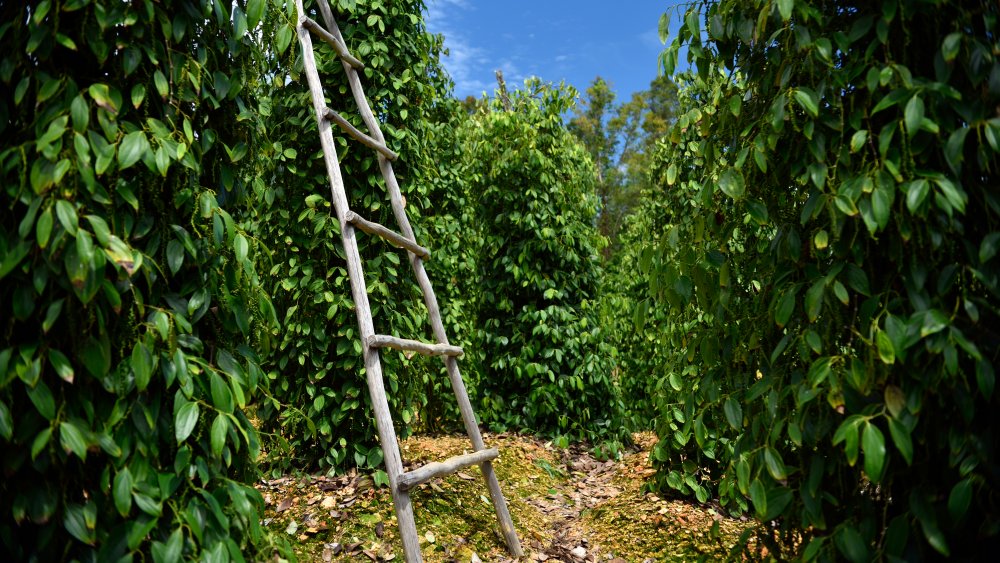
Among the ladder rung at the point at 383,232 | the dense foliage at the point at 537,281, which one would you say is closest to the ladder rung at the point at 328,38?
the ladder rung at the point at 383,232

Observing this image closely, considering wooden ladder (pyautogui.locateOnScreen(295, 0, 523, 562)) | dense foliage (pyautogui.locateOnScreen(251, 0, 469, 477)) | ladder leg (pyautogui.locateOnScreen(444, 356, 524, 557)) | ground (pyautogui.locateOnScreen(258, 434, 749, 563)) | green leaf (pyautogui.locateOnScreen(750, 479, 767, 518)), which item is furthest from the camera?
dense foliage (pyautogui.locateOnScreen(251, 0, 469, 477))

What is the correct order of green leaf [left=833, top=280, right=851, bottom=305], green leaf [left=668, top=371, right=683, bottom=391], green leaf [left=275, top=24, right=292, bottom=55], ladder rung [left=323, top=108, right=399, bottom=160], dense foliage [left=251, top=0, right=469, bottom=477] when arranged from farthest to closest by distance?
dense foliage [left=251, top=0, right=469, bottom=477], green leaf [left=668, top=371, right=683, bottom=391], ladder rung [left=323, top=108, right=399, bottom=160], green leaf [left=275, top=24, right=292, bottom=55], green leaf [left=833, top=280, right=851, bottom=305]

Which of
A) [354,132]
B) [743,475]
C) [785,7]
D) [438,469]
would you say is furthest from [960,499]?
[354,132]

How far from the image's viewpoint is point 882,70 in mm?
1527

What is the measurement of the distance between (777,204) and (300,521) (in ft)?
8.24

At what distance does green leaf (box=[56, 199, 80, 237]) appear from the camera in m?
1.35

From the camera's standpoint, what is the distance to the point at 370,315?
275 centimetres

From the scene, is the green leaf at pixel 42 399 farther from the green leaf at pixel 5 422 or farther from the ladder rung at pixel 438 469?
the ladder rung at pixel 438 469

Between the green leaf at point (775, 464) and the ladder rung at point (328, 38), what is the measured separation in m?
2.53

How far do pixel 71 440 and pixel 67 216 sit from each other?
0.47 m

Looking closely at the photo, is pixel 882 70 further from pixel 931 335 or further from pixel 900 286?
pixel 931 335

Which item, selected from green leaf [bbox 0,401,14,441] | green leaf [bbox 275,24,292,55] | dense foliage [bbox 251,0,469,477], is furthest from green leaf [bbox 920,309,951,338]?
dense foliage [bbox 251,0,469,477]

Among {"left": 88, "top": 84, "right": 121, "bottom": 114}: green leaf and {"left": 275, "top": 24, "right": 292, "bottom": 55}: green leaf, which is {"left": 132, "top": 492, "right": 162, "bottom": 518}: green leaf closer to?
{"left": 88, "top": 84, "right": 121, "bottom": 114}: green leaf

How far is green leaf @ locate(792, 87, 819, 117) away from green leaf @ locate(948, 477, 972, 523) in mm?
880
